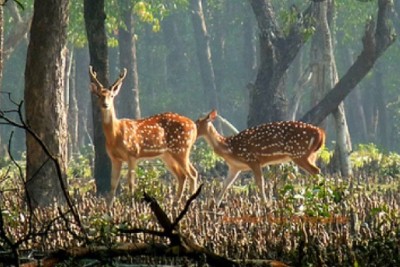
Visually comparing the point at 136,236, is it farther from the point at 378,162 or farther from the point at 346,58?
the point at 346,58

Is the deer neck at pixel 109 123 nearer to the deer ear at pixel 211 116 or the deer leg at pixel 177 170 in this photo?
the deer leg at pixel 177 170

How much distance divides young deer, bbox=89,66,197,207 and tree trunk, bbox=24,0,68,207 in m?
0.61

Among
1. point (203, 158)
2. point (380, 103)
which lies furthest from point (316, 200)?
point (380, 103)

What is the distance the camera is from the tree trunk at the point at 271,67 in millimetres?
21922

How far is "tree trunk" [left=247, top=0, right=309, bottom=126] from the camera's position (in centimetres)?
2192

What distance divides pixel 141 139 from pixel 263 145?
5.76 ft

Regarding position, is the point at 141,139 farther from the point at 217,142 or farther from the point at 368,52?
the point at 368,52

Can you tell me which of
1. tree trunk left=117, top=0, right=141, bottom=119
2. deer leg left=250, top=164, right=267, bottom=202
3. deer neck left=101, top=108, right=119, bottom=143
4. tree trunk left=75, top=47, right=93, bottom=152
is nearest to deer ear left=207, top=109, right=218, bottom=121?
deer leg left=250, top=164, right=267, bottom=202

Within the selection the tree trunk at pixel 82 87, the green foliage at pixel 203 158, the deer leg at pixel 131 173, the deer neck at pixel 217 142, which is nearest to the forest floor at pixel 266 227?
the deer leg at pixel 131 173

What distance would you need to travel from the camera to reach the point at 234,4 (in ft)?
164

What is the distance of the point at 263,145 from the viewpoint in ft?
47.0

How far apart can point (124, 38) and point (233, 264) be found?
93.4ft

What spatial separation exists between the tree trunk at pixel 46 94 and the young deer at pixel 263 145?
2.16 meters

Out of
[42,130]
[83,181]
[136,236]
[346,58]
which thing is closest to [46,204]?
[42,130]
